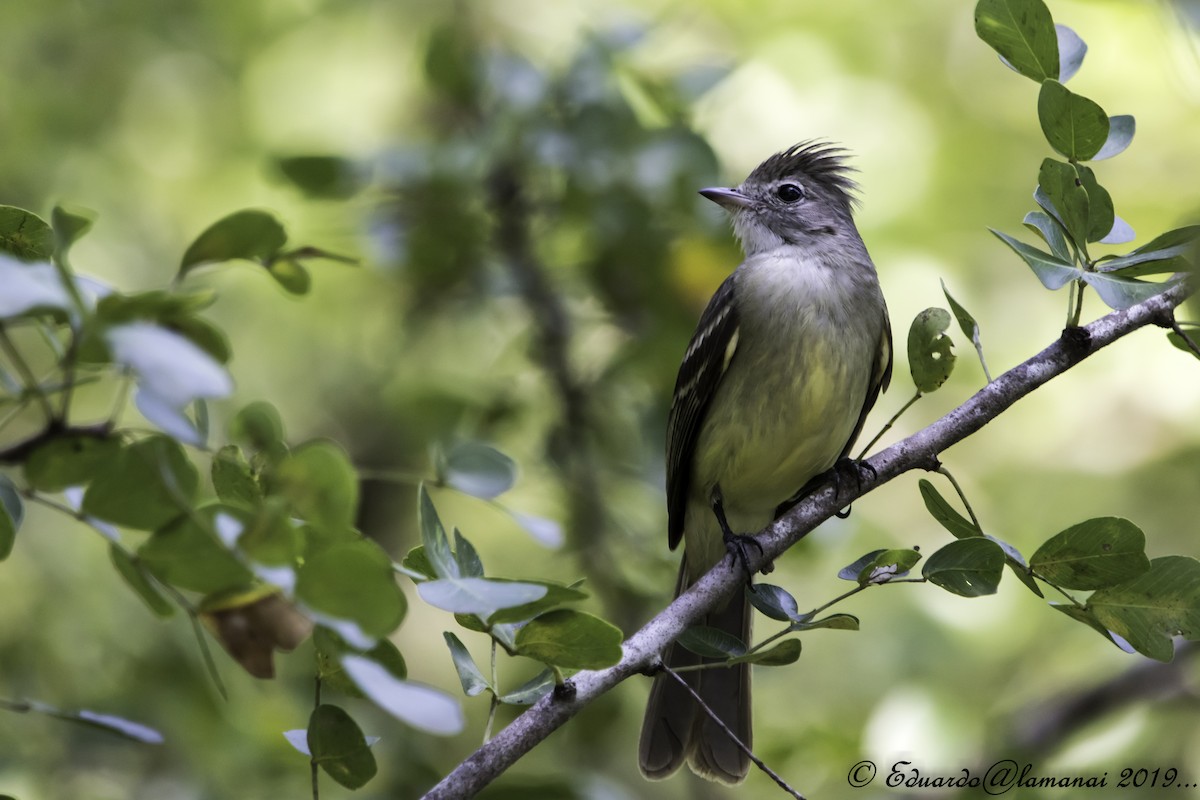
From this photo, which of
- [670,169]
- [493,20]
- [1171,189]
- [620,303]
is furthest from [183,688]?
[1171,189]

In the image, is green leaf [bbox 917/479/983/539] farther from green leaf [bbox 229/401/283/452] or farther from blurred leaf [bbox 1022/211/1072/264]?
green leaf [bbox 229/401/283/452]

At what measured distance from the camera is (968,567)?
245 cm

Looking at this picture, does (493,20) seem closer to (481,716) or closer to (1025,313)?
(1025,313)

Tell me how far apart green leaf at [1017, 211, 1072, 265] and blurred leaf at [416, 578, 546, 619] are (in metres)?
1.40

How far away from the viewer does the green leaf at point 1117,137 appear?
260cm

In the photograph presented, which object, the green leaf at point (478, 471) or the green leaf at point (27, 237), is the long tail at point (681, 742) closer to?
the green leaf at point (478, 471)

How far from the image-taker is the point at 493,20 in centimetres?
723

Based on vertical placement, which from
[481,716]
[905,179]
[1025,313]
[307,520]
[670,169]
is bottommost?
[481,716]

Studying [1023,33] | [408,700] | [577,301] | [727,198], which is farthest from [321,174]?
[408,700]

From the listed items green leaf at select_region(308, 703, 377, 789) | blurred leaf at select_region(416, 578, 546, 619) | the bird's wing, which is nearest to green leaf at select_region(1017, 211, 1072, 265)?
blurred leaf at select_region(416, 578, 546, 619)

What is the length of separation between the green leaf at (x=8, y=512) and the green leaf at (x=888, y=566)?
1.61 metres

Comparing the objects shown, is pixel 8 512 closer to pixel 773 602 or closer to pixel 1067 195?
pixel 773 602

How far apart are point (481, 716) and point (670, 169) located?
306 centimetres

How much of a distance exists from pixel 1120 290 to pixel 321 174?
303 cm
